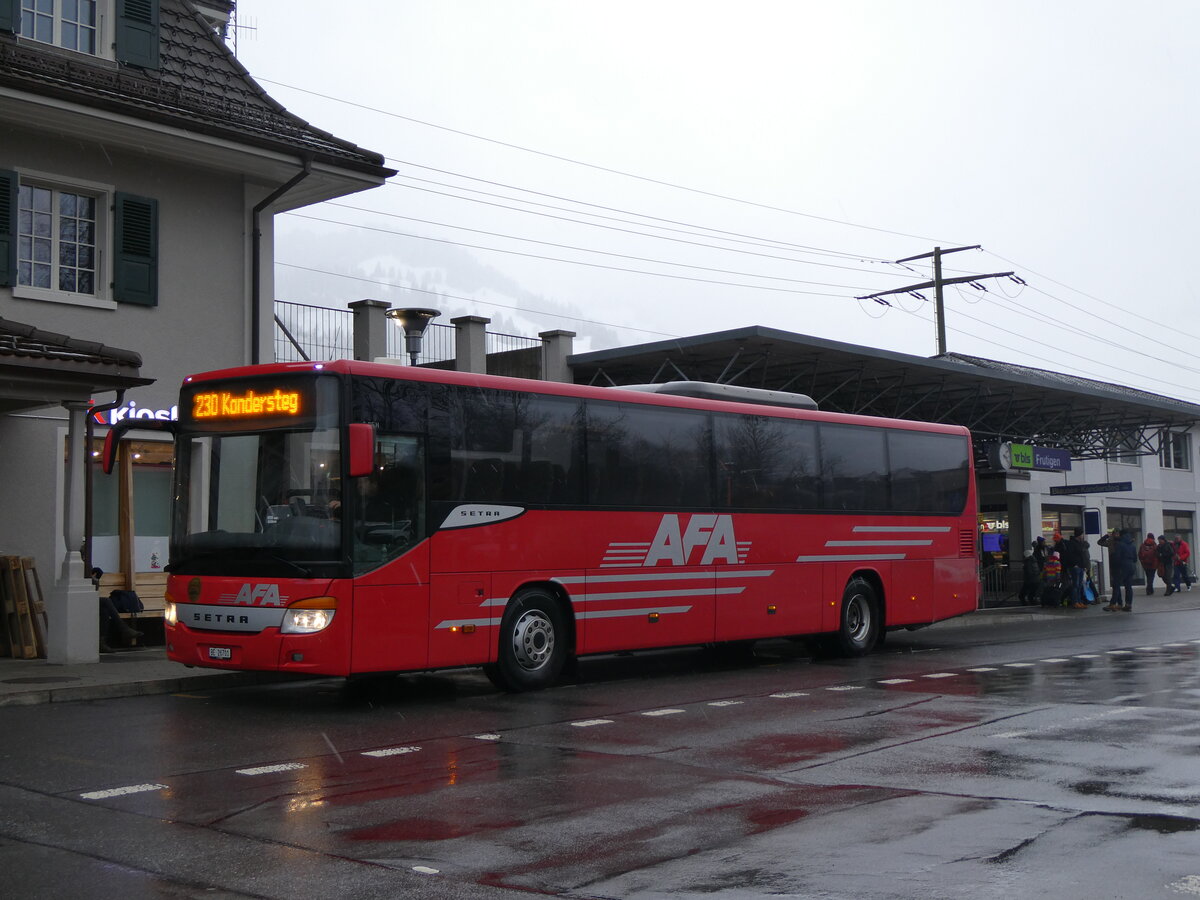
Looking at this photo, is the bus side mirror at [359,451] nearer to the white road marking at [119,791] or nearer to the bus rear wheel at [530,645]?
the bus rear wheel at [530,645]

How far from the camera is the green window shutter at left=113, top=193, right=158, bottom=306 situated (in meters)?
17.8

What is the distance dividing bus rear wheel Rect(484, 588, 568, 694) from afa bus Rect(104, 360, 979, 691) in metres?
0.02

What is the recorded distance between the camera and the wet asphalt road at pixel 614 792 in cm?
587

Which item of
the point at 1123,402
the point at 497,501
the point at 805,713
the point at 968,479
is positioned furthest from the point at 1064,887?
the point at 1123,402

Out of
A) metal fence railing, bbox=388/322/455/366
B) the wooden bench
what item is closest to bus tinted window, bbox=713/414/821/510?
the wooden bench

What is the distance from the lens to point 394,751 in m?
9.64

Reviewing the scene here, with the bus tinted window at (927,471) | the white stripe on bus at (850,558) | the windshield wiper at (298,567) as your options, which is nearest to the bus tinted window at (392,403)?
the windshield wiper at (298,567)

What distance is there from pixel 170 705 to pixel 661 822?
22.9ft

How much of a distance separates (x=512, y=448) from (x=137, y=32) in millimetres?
9534

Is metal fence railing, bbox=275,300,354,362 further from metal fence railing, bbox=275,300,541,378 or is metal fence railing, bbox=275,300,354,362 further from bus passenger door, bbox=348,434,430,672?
bus passenger door, bbox=348,434,430,672

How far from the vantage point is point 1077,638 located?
21.6m

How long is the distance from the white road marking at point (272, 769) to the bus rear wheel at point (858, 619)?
404 inches

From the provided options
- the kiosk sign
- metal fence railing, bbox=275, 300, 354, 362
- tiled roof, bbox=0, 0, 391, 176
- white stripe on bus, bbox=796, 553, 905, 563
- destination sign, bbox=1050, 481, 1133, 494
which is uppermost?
tiled roof, bbox=0, 0, 391, 176

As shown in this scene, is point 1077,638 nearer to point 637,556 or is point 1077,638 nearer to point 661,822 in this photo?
point 637,556
